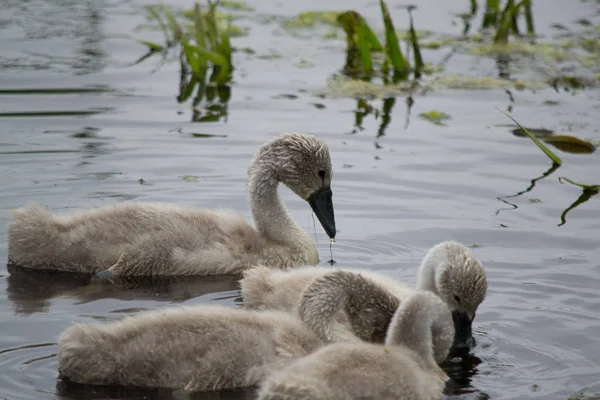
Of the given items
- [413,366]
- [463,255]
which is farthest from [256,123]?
[413,366]

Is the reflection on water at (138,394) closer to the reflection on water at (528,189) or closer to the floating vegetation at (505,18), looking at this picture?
the reflection on water at (528,189)

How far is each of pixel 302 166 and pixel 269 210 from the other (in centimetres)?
44

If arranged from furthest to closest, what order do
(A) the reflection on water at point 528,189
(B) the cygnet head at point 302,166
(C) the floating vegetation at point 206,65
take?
1. (C) the floating vegetation at point 206,65
2. (A) the reflection on water at point 528,189
3. (B) the cygnet head at point 302,166

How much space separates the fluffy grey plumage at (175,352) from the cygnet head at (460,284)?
128 cm

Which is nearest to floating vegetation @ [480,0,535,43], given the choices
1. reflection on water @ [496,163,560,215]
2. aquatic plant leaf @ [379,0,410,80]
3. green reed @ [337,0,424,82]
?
green reed @ [337,0,424,82]

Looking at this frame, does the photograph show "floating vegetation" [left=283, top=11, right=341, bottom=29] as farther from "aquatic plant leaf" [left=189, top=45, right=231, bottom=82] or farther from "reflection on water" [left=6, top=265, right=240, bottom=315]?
"reflection on water" [left=6, top=265, right=240, bottom=315]

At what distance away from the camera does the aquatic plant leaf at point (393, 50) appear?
1347 cm

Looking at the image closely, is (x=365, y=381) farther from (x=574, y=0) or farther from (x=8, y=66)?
(x=574, y=0)

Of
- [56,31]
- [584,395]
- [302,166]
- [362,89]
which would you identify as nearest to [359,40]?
[362,89]

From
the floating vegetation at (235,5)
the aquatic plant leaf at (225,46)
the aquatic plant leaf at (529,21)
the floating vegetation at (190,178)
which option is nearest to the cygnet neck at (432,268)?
the floating vegetation at (190,178)

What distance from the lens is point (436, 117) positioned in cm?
1333

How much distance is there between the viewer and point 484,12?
19.0m

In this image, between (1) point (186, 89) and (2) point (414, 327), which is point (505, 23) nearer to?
(1) point (186, 89)

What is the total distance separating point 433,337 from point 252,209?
2.65m
